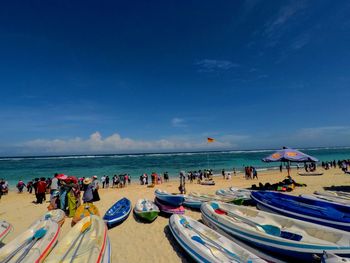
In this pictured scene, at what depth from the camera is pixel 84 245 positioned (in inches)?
Answer: 222

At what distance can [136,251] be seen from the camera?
6.72 metres

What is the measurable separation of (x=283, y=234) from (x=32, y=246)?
6.97 metres

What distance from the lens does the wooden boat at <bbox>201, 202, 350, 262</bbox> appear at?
4655mm

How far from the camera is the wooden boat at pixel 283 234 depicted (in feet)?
15.3

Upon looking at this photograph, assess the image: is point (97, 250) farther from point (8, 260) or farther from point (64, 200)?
point (64, 200)

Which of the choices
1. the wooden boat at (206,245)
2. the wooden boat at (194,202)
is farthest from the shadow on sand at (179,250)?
the wooden boat at (194,202)

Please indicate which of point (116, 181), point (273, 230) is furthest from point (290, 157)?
point (116, 181)

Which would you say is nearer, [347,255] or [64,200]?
[347,255]

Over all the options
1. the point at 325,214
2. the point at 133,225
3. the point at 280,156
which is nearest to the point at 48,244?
the point at 133,225

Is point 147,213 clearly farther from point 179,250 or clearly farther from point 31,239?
point 31,239

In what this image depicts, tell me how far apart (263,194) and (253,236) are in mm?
5011

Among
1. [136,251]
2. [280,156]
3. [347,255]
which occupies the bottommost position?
[136,251]

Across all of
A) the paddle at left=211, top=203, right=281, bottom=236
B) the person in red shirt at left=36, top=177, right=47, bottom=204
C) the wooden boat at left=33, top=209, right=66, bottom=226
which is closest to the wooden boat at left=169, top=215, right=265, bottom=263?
the paddle at left=211, top=203, right=281, bottom=236

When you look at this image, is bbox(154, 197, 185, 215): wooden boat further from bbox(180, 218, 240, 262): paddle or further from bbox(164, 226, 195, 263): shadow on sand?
bbox(180, 218, 240, 262): paddle
